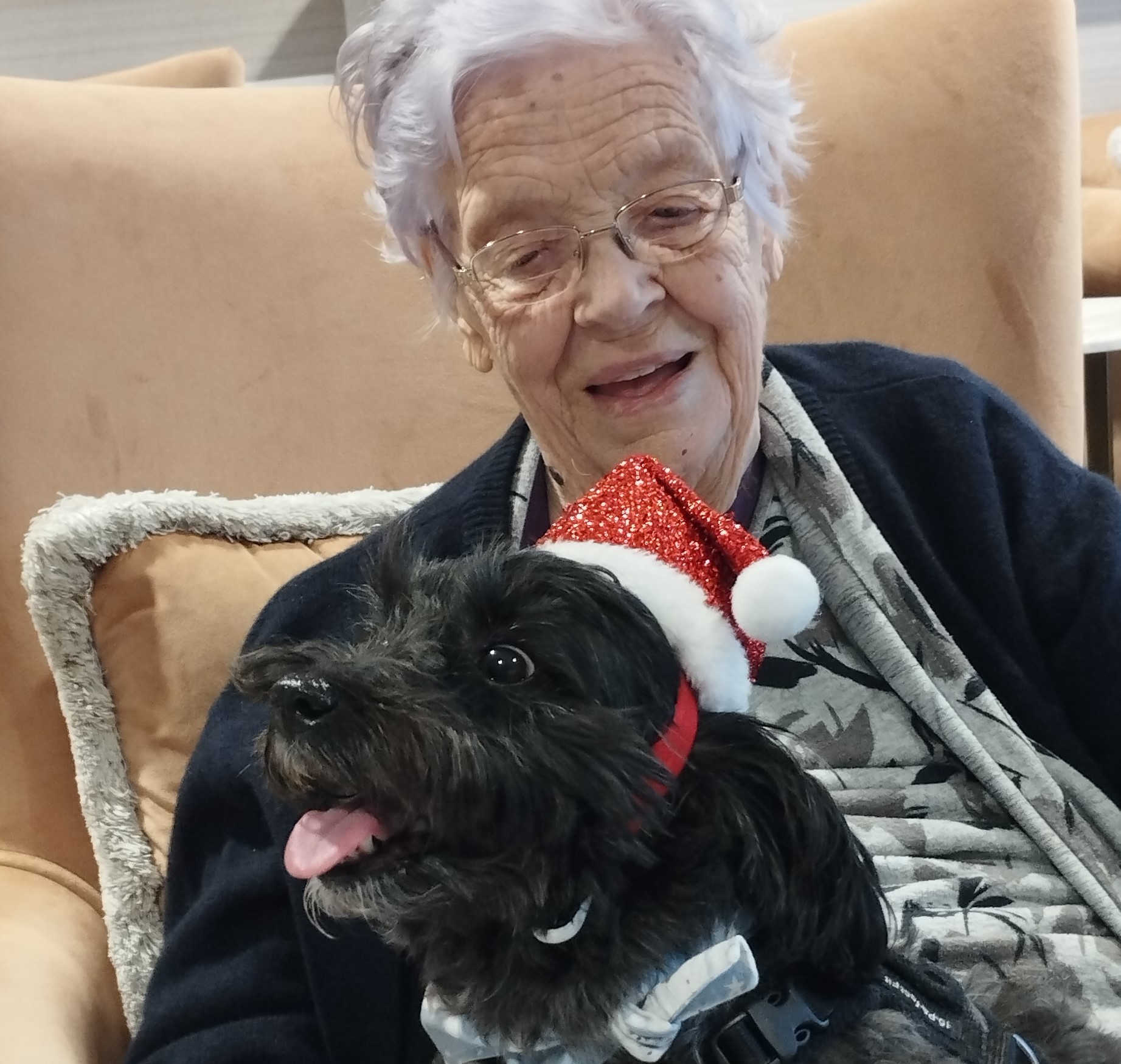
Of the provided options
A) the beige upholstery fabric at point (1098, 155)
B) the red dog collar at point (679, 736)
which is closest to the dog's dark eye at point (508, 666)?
the red dog collar at point (679, 736)

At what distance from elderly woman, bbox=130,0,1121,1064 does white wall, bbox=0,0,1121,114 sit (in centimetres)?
131

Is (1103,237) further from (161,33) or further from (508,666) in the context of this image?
(508,666)

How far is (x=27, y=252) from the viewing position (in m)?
1.42

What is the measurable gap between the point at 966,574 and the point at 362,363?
829 mm

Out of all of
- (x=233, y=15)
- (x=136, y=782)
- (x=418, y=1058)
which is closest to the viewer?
(x=418, y=1058)

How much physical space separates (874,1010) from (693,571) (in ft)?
1.18

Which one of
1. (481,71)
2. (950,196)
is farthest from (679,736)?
(950,196)

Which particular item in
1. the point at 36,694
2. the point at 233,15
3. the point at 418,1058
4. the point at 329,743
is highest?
the point at 233,15

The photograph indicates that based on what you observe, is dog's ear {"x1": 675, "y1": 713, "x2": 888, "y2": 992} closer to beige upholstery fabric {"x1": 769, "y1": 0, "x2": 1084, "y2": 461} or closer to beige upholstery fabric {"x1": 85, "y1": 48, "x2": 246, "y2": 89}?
beige upholstery fabric {"x1": 769, "y1": 0, "x2": 1084, "y2": 461}

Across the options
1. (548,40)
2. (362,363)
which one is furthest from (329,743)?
(362,363)

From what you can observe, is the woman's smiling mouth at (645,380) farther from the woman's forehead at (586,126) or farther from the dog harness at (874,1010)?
the dog harness at (874,1010)

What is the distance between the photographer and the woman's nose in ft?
3.68

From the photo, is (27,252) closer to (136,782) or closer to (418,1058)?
(136,782)

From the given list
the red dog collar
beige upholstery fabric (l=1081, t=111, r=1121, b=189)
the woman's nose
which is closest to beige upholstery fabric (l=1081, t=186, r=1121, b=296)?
beige upholstery fabric (l=1081, t=111, r=1121, b=189)
